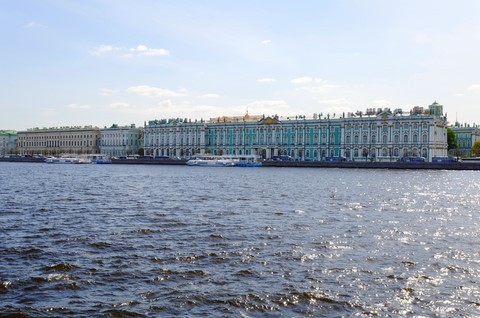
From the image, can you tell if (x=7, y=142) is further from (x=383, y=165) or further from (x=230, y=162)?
(x=383, y=165)

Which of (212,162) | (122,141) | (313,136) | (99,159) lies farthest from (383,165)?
(122,141)

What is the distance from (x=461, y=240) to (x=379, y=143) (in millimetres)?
62613

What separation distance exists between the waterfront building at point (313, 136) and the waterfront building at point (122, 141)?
9.71m

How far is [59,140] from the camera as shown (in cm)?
12412

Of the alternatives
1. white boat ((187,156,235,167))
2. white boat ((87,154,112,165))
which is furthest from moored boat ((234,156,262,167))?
white boat ((87,154,112,165))

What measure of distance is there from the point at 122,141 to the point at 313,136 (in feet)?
151

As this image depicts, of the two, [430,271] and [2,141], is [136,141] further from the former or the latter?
[430,271]

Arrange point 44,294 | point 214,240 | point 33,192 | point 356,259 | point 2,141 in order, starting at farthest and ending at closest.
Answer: point 2,141, point 33,192, point 214,240, point 356,259, point 44,294

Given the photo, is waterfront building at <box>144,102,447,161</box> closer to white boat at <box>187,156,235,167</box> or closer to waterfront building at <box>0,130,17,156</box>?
white boat at <box>187,156,235,167</box>

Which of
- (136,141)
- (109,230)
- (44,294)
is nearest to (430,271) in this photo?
(44,294)

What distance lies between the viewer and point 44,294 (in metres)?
9.21

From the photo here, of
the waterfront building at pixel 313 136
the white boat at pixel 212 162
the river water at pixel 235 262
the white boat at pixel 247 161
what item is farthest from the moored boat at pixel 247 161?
the river water at pixel 235 262

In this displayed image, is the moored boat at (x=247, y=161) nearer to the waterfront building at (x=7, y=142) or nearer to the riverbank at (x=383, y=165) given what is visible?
the riverbank at (x=383, y=165)

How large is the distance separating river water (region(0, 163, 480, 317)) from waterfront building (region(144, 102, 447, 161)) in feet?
178
